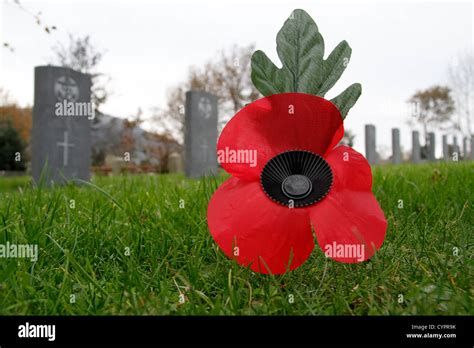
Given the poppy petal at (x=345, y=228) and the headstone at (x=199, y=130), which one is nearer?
the poppy petal at (x=345, y=228)

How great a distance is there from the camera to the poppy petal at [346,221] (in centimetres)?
89

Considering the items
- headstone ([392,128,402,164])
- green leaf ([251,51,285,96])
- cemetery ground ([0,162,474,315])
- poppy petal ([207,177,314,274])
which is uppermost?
headstone ([392,128,402,164])

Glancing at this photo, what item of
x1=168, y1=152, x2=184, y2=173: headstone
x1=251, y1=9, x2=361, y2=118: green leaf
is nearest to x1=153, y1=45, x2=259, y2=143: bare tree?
x1=168, y1=152, x2=184, y2=173: headstone

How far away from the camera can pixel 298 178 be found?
90 centimetres

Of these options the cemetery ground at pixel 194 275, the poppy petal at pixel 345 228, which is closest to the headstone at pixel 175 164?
the cemetery ground at pixel 194 275

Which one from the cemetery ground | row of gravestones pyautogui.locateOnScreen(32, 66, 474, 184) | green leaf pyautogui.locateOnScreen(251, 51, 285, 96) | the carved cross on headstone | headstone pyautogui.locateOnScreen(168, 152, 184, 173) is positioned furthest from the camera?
headstone pyautogui.locateOnScreen(168, 152, 184, 173)

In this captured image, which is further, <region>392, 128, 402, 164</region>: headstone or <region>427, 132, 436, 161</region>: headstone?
<region>427, 132, 436, 161</region>: headstone

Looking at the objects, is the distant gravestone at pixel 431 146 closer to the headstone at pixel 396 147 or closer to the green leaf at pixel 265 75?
the headstone at pixel 396 147

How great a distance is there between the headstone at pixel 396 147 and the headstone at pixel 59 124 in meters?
8.70

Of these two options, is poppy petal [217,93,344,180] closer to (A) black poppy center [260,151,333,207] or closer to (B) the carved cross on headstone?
(A) black poppy center [260,151,333,207]

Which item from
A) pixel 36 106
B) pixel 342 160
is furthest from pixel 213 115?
pixel 342 160

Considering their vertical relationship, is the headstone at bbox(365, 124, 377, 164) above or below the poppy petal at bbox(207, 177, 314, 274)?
above

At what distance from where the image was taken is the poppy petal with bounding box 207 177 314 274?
35.5 inches

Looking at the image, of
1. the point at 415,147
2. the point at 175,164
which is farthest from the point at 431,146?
the point at 175,164
